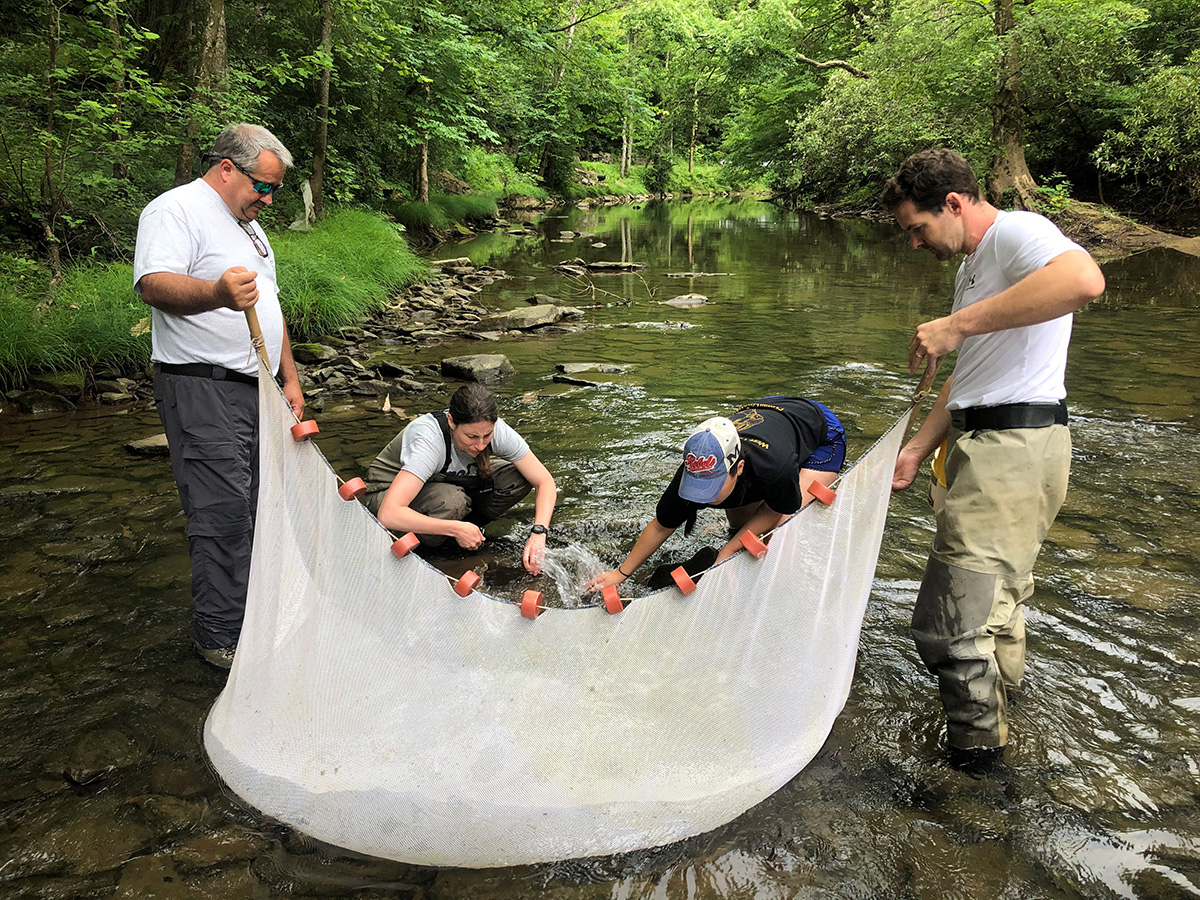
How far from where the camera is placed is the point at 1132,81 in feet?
56.3

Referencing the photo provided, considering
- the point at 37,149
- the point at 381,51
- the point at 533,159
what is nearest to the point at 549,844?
the point at 37,149

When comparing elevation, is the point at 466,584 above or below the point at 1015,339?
below

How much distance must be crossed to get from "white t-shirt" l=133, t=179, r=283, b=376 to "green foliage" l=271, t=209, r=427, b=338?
607 cm

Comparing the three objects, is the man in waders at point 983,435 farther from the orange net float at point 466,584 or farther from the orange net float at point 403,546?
the orange net float at point 403,546

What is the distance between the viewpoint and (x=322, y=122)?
43.4 feet

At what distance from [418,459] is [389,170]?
1794 cm

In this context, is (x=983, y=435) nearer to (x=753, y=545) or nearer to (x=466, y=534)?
(x=753, y=545)

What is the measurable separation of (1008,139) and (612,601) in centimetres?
1951

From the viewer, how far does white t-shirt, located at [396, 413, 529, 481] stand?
3.78 metres

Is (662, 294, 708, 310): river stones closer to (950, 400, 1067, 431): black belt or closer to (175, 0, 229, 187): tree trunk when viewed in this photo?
(175, 0, 229, 187): tree trunk

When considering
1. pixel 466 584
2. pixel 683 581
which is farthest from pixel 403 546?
pixel 683 581

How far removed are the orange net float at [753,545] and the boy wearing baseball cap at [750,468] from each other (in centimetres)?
27

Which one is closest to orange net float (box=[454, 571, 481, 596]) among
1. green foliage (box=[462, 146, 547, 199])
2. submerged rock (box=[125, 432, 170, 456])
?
submerged rock (box=[125, 432, 170, 456])

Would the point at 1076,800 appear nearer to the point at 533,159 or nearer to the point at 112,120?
the point at 112,120
